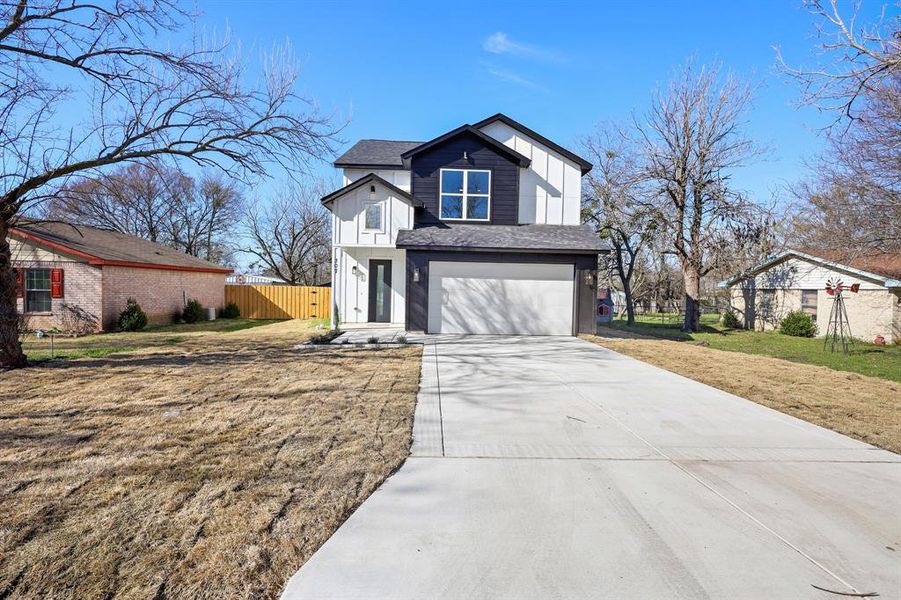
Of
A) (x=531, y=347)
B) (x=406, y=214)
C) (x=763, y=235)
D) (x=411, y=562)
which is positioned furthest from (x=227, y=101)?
(x=763, y=235)

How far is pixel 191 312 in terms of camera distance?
2050 cm

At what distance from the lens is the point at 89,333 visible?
15.9m

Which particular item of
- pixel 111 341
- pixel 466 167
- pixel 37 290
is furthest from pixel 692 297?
pixel 37 290

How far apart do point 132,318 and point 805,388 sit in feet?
61.4

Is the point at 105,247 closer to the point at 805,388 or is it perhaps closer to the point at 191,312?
the point at 191,312

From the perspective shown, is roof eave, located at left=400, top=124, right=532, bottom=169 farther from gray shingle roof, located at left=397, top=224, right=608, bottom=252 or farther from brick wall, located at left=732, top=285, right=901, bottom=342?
brick wall, located at left=732, top=285, right=901, bottom=342

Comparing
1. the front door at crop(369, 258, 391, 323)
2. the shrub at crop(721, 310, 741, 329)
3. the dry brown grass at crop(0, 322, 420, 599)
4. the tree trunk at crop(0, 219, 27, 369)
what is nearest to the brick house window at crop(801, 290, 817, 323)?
the shrub at crop(721, 310, 741, 329)

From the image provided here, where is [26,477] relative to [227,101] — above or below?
below

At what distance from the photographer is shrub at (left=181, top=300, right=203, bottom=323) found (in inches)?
Answer: 803

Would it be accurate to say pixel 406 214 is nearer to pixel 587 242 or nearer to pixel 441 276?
pixel 441 276

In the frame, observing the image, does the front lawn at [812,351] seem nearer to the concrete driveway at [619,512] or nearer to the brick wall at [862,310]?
the brick wall at [862,310]

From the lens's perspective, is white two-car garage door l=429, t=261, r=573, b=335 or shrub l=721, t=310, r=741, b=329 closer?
white two-car garage door l=429, t=261, r=573, b=335

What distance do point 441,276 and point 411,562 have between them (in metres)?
11.7

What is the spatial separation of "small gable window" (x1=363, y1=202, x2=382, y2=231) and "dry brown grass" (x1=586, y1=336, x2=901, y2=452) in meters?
7.86
